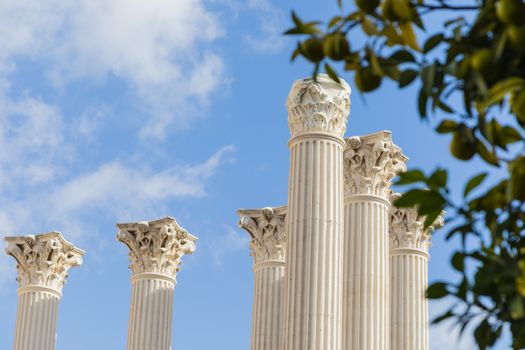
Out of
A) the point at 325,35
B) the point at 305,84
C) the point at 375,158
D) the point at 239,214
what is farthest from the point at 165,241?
the point at 325,35

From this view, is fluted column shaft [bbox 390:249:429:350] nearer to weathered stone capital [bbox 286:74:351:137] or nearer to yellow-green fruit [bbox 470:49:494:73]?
weathered stone capital [bbox 286:74:351:137]

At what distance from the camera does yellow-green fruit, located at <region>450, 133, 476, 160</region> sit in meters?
6.35

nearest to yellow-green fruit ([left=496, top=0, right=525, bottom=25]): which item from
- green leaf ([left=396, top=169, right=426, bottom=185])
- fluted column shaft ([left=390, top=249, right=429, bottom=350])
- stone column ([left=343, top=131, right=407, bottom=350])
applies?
green leaf ([left=396, top=169, right=426, bottom=185])

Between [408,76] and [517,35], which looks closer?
[517,35]

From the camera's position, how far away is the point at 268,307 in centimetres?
5144

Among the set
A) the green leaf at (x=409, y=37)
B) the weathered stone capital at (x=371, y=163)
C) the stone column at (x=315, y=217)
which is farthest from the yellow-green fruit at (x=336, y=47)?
the weathered stone capital at (x=371, y=163)

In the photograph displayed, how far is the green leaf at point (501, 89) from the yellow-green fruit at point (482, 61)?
18cm

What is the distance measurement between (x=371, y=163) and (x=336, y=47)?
37622mm

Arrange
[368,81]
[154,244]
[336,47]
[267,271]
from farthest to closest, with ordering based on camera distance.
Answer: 1. [154,244]
2. [267,271]
3. [336,47]
4. [368,81]

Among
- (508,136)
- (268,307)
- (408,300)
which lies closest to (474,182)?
(508,136)

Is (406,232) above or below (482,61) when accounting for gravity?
above

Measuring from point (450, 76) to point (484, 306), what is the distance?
1.22 meters

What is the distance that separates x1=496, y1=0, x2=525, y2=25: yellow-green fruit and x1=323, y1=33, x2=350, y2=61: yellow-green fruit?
1048 mm

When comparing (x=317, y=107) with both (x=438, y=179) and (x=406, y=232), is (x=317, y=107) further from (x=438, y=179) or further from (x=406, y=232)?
(x=438, y=179)
